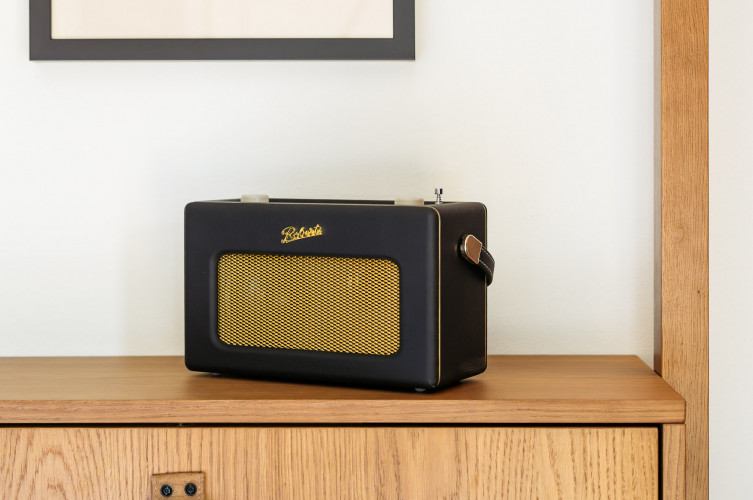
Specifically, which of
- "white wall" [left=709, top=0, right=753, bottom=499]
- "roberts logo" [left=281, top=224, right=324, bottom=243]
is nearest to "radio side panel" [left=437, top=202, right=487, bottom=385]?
"roberts logo" [left=281, top=224, right=324, bottom=243]

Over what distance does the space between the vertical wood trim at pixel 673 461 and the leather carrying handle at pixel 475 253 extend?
0.28 m

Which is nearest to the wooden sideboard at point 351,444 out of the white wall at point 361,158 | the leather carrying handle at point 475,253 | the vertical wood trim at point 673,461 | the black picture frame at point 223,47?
the vertical wood trim at point 673,461

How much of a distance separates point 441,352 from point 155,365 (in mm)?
459

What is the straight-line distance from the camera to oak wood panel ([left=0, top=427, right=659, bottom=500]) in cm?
88

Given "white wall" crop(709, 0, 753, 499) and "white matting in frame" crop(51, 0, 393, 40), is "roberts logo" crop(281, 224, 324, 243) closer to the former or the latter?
"white matting in frame" crop(51, 0, 393, 40)

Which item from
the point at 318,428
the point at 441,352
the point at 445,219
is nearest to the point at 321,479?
the point at 318,428

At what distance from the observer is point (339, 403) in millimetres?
889

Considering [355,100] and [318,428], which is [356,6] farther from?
[318,428]

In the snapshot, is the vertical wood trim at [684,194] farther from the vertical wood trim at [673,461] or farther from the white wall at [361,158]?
the vertical wood trim at [673,461]

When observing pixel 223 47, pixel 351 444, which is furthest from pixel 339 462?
pixel 223 47

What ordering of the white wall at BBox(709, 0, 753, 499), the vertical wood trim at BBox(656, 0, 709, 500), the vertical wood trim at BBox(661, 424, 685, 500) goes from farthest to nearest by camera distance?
the white wall at BBox(709, 0, 753, 499)
the vertical wood trim at BBox(656, 0, 709, 500)
the vertical wood trim at BBox(661, 424, 685, 500)

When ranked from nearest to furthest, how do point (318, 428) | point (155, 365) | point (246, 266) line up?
point (318, 428) → point (246, 266) → point (155, 365)

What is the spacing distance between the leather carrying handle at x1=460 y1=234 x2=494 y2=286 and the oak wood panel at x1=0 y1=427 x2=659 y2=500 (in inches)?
8.1

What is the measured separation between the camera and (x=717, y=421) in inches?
47.4
